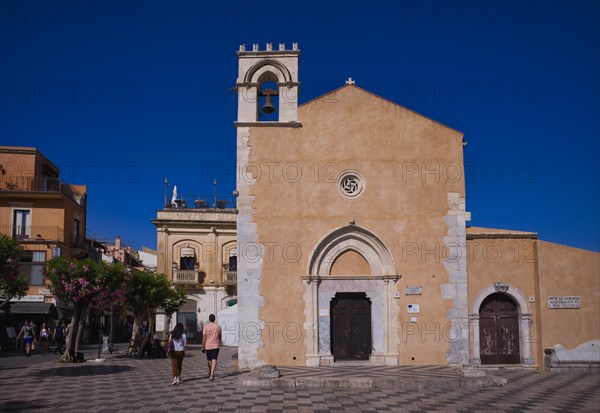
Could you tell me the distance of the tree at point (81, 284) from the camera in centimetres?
2050

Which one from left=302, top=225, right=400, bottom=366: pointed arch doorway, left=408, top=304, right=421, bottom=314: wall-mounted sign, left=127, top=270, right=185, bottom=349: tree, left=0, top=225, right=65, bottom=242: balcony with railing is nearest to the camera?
left=302, top=225, right=400, bottom=366: pointed arch doorway

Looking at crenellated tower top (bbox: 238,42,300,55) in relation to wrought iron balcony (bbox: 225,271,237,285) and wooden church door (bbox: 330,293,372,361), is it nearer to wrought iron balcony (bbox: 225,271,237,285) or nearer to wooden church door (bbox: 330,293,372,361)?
wooden church door (bbox: 330,293,372,361)

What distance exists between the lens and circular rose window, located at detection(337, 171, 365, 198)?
18438 millimetres

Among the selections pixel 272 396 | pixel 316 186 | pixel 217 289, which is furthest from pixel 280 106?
pixel 217 289

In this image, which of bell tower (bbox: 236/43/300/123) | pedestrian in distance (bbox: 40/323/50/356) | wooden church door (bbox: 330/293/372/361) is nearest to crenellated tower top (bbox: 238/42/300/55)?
bell tower (bbox: 236/43/300/123)

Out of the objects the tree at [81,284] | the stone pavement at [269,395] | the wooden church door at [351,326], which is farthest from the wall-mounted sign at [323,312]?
the tree at [81,284]

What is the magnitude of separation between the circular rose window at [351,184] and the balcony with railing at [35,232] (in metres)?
23.6

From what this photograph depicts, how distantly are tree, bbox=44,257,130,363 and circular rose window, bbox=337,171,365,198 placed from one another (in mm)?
8813

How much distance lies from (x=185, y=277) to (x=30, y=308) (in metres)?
9.81

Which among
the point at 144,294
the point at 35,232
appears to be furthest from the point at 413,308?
the point at 35,232

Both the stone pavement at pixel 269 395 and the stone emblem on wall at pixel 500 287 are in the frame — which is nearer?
the stone pavement at pixel 269 395

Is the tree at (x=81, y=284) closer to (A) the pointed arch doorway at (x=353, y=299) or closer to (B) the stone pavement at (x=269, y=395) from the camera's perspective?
(B) the stone pavement at (x=269, y=395)

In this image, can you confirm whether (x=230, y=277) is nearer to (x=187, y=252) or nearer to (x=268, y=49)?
(x=187, y=252)

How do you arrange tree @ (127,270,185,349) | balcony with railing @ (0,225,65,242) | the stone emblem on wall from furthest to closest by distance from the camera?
1. balcony with railing @ (0,225,65,242)
2. tree @ (127,270,185,349)
3. the stone emblem on wall
